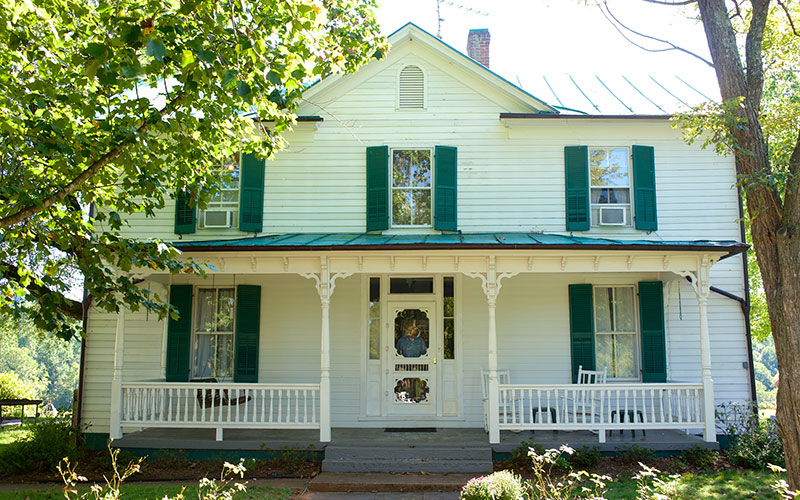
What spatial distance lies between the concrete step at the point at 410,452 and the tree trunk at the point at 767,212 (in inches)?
158

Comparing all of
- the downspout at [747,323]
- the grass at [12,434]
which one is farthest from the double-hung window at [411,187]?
the grass at [12,434]

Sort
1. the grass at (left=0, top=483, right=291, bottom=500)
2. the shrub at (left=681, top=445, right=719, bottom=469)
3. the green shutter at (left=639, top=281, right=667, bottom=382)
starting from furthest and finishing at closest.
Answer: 1. the green shutter at (left=639, top=281, right=667, bottom=382)
2. the shrub at (left=681, top=445, right=719, bottom=469)
3. the grass at (left=0, top=483, right=291, bottom=500)

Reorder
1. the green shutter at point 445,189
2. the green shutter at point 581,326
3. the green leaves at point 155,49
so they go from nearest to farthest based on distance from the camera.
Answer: the green leaves at point 155,49 < the green shutter at point 581,326 < the green shutter at point 445,189

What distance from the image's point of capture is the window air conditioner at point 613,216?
11.5 m

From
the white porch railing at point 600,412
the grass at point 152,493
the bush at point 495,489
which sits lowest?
the grass at point 152,493

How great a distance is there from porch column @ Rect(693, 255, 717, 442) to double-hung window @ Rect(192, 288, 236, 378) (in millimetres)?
8111

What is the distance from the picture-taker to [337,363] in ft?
36.8

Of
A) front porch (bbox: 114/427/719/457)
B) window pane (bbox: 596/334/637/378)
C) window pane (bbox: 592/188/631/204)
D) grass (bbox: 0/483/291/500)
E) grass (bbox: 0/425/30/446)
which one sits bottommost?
grass (bbox: 0/425/30/446)

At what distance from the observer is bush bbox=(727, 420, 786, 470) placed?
909cm

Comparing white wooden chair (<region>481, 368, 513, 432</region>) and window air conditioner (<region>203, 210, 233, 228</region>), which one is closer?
white wooden chair (<region>481, 368, 513, 432</region>)

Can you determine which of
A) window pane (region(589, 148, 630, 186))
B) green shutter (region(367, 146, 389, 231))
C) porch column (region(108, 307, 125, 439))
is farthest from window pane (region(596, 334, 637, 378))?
porch column (region(108, 307, 125, 439))

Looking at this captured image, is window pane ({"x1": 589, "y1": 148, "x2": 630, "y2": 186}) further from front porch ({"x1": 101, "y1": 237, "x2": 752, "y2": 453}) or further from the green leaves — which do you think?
the green leaves

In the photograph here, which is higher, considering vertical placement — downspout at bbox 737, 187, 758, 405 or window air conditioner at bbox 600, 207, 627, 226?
window air conditioner at bbox 600, 207, 627, 226

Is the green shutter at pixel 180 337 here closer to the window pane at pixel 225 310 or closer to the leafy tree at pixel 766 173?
the window pane at pixel 225 310
